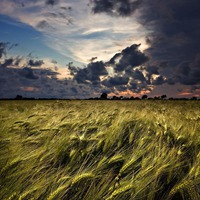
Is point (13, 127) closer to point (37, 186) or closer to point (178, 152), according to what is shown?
point (37, 186)

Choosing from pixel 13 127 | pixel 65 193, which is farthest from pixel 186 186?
pixel 13 127

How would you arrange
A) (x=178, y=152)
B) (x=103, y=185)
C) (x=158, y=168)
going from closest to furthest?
(x=103, y=185) < (x=158, y=168) < (x=178, y=152)

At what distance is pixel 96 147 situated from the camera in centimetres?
266

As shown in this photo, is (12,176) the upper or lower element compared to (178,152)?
lower

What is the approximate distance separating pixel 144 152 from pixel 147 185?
0.49m

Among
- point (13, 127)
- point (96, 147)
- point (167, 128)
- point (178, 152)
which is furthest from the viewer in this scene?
point (13, 127)

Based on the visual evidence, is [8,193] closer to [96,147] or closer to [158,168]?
[96,147]

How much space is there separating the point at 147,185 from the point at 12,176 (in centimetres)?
115

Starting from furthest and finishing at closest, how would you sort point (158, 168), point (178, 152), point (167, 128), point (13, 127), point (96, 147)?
point (13, 127)
point (167, 128)
point (96, 147)
point (178, 152)
point (158, 168)

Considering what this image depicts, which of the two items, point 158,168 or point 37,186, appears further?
point 158,168

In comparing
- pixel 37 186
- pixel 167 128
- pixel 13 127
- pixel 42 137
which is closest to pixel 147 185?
pixel 37 186

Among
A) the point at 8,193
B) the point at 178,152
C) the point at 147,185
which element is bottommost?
the point at 8,193

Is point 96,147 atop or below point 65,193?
atop

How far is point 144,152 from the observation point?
231 centimetres
